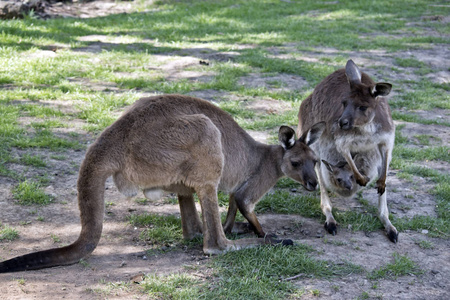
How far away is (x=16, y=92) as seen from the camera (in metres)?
6.79

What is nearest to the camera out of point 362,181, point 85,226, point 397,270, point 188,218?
point 85,226

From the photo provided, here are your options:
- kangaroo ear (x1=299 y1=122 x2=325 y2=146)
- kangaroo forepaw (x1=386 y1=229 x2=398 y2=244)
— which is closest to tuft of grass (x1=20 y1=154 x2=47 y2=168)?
kangaroo ear (x1=299 y1=122 x2=325 y2=146)

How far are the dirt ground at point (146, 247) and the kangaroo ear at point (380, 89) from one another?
1.16 m

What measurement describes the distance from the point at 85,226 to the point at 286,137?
5.77 ft

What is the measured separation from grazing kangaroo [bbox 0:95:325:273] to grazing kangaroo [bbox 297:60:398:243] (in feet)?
1.21

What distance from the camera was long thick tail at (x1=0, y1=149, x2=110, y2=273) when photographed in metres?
3.20

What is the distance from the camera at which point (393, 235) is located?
4.37 m

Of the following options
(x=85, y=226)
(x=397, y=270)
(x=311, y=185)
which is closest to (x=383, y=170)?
(x=311, y=185)

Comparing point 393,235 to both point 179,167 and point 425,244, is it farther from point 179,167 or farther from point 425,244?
point 179,167

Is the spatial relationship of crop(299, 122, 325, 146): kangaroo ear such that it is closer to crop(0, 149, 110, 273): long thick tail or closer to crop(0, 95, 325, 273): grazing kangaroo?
crop(0, 95, 325, 273): grazing kangaroo

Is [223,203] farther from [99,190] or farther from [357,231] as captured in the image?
[99,190]

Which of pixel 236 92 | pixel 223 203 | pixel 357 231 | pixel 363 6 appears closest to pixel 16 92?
pixel 236 92

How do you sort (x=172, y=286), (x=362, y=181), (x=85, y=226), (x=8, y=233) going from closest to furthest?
(x=172, y=286) < (x=85, y=226) < (x=8, y=233) < (x=362, y=181)

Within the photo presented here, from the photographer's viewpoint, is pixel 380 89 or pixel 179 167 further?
pixel 380 89
